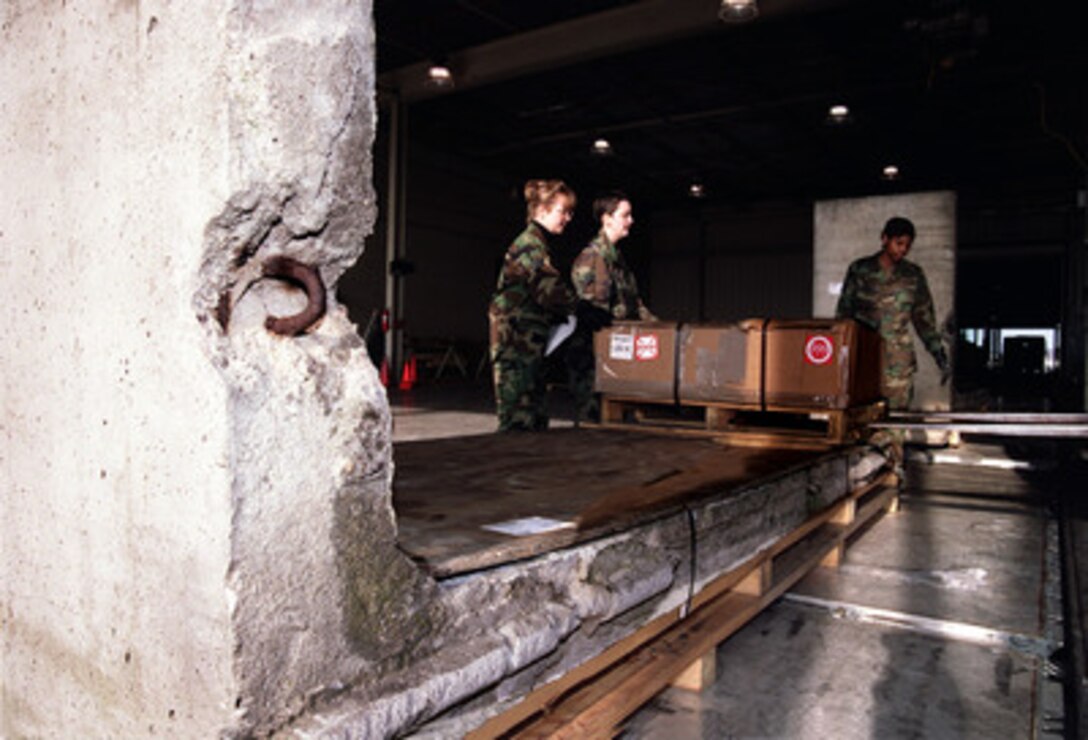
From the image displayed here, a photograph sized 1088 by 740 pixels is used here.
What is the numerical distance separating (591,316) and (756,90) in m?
9.39

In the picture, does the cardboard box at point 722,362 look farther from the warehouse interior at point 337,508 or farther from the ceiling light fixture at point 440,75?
the ceiling light fixture at point 440,75

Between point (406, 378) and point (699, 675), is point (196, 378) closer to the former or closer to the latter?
→ point (699, 675)

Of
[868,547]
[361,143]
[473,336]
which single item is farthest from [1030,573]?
[473,336]

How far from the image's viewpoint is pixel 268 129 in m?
1.04

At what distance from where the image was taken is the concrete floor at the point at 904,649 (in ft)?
6.84

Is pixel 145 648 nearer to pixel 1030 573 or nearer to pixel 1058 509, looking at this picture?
pixel 1030 573

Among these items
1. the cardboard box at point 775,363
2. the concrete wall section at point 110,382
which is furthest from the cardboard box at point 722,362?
the concrete wall section at point 110,382

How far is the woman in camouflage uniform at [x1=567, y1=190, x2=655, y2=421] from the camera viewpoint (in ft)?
14.7

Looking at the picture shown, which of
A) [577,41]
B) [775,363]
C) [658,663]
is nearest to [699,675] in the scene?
[658,663]

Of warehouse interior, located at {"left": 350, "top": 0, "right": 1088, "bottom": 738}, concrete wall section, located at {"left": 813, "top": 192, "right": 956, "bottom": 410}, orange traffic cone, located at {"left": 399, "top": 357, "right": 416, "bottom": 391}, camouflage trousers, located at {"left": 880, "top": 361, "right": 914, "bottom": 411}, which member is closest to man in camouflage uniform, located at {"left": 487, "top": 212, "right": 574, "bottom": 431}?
warehouse interior, located at {"left": 350, "top": 0, "right": 1088, "bottom": 738}

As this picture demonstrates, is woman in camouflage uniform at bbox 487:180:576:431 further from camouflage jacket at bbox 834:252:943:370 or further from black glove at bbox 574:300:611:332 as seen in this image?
camouflage jacket at bbox 834:252:943:370

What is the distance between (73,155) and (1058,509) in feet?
17.6

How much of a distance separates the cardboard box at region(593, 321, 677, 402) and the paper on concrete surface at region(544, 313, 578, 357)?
0.16 m

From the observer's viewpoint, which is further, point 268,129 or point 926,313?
point 926,313
